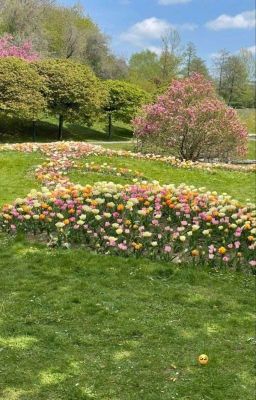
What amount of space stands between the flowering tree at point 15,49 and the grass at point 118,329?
3708cm

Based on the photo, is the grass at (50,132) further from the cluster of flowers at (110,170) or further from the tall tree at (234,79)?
the tall tree at (234,79)

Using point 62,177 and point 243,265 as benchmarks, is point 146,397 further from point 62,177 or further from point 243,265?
point 62,177

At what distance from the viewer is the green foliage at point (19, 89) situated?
1346 inches

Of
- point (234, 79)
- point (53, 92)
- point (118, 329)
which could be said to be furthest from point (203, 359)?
point (234, 79)

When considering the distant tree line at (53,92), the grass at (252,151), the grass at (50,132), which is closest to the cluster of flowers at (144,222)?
the distant tree line at (53,92)

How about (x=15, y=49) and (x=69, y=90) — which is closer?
(x=69, y=90)

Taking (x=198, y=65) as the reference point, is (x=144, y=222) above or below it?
below

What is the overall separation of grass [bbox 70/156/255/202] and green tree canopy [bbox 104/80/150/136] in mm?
30426

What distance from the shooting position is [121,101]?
154 ft

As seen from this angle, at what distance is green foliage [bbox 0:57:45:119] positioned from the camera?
3419 cm

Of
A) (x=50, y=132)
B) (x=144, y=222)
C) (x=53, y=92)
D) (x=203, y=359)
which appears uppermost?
(x=53, y=92)

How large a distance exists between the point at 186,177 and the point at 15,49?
32.9 m

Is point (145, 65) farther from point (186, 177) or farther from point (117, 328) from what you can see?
point (117, 328)

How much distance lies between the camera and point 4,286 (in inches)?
280
